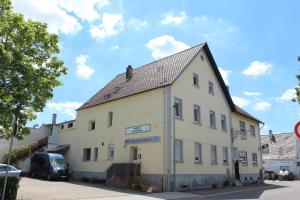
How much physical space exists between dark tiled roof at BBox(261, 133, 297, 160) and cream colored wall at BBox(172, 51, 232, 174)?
1988 cm

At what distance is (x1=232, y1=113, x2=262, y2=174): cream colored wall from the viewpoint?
102ft

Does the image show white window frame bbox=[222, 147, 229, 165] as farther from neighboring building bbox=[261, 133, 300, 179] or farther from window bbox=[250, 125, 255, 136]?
neighboring building bbox=[261, 133, 300, 179]

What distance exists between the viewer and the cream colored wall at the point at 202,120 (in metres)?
23.1

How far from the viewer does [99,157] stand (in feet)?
86.6

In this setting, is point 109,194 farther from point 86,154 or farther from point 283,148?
point 283,148

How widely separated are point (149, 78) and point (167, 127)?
557 cm

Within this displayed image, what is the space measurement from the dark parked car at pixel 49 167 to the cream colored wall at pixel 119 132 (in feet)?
7.65

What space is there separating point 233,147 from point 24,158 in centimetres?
1981

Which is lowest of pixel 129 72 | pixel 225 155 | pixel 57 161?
pixel 57 161

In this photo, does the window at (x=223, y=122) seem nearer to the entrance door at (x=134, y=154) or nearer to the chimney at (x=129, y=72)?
the chimney at (x=129, y=72)

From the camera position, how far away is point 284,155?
45.3m

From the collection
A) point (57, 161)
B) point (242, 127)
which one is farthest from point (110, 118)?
point (242, 127)

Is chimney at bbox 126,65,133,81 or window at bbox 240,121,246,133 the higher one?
chimney at bbox 126,65,133,81

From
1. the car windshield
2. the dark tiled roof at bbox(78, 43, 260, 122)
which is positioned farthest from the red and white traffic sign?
the car windshield
